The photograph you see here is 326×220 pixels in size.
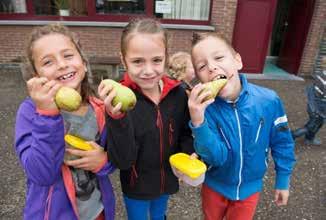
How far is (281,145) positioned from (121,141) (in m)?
1.17

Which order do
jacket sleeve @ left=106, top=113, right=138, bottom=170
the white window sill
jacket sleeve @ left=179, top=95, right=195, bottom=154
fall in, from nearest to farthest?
jacket sleeve @ left=106, top=113, right=138, bottom=170, jacket sleeve @ left=179, top=95, right=195, bottom=154, the white window sill

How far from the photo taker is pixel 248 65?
8297 millimetres

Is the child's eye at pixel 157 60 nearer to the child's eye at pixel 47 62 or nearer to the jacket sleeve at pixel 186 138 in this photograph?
the jacket sleeve at pixel 186 138

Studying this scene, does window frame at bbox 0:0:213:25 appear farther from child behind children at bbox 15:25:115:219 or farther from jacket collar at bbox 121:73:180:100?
child behind children at bbox 15:25:115:219

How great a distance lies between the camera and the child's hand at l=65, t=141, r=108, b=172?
156 centimetres

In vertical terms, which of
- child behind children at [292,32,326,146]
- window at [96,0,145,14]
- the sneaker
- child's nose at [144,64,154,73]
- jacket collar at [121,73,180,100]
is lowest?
the sneaker

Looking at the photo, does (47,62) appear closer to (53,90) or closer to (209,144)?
(53,90)

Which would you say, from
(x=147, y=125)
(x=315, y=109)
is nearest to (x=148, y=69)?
(x=147, y=125)

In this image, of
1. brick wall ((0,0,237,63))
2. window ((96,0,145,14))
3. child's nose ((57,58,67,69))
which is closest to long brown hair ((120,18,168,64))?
child's nose ((57,58,67,69))

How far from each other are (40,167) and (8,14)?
26.1 ft

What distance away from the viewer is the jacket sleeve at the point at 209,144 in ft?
5.49

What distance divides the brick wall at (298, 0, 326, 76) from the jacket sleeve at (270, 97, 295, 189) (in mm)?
7211

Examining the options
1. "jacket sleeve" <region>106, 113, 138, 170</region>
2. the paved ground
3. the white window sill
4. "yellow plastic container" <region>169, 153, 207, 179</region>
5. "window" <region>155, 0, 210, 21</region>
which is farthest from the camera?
"window" <region>155, 0, 210, 21</region>

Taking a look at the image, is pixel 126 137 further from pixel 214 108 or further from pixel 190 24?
pixel 190 24
